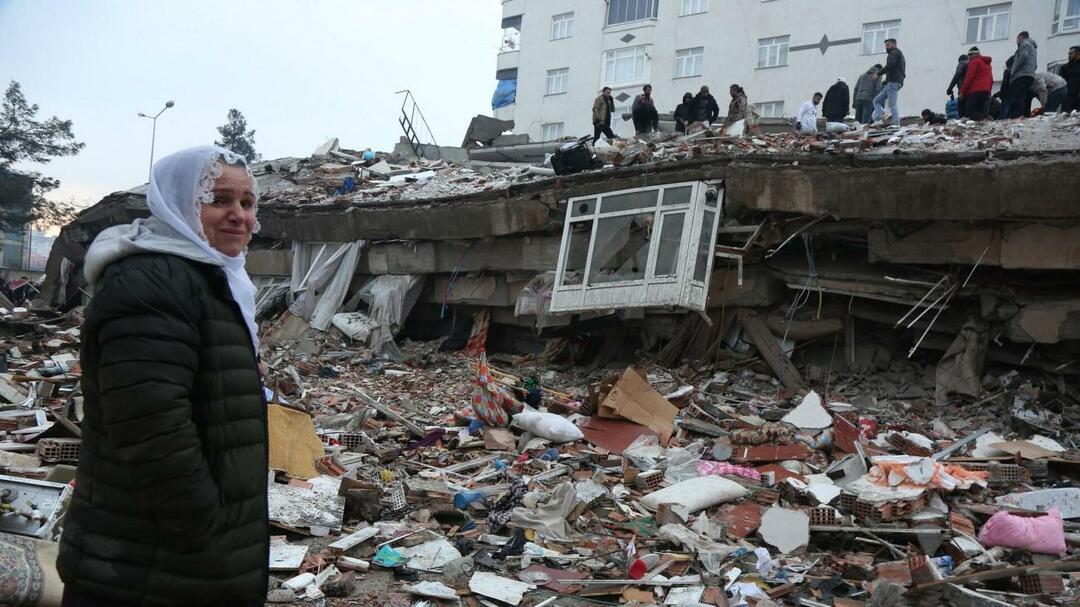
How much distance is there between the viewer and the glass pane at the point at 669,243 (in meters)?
9.75

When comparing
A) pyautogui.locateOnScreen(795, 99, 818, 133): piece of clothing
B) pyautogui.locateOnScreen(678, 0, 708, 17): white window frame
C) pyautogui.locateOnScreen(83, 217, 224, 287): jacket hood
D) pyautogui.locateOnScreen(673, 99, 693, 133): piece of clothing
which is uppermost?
pyautogui.locateOnScreen(678, 0, 708, 17): white window frame

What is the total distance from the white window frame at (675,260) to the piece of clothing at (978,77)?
6.04 m

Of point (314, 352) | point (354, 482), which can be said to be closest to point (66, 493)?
point (354, 482)

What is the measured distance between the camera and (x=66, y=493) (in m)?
4.08

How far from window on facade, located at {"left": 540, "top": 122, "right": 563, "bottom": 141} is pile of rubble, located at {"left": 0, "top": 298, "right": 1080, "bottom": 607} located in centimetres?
2770

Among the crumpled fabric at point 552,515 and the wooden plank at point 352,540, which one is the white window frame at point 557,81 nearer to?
the crumpled fabric at point 552,515

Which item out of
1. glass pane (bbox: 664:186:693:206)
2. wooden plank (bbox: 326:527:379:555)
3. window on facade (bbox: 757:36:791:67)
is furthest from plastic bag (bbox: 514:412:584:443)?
window on facade (bbox: 757:36:791:67)

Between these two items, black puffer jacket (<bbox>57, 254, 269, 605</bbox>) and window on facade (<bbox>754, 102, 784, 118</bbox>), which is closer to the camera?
black puffer jacket (<bbox>57, 254, 269, 605</bbox>)

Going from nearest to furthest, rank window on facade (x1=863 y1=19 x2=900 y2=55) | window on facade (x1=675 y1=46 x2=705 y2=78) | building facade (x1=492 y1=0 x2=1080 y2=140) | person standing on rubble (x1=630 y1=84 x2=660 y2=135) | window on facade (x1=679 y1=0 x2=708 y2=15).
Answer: person standing on rubble (x1=630 y1=84 x2=660 y2=135) < building facade (x1=492 y1=0 x2=1080 y2=140) < window on facade (x1=863 y1=19 x2=900 y2=55) < window on facade (x1=679 y1=0 x2=708 y2=15) < window on facade (x1=675 y1=46 x2=705 y2=78)

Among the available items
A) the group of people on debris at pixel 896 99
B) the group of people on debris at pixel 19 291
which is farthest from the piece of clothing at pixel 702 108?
the group of people on debris at pixel 19 291

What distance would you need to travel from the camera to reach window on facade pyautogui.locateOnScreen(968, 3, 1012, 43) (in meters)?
26.1

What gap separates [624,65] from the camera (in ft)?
111

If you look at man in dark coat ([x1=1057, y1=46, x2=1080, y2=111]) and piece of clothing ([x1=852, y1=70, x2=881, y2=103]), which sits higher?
piece of clothing ([x1=852, y1=70, x2=881, y2=103])

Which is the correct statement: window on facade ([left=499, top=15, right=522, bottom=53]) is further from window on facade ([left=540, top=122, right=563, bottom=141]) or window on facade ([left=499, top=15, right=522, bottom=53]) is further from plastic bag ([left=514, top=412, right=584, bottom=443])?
plastic bag ([left=514, top=412, right=584, bottom=443])
